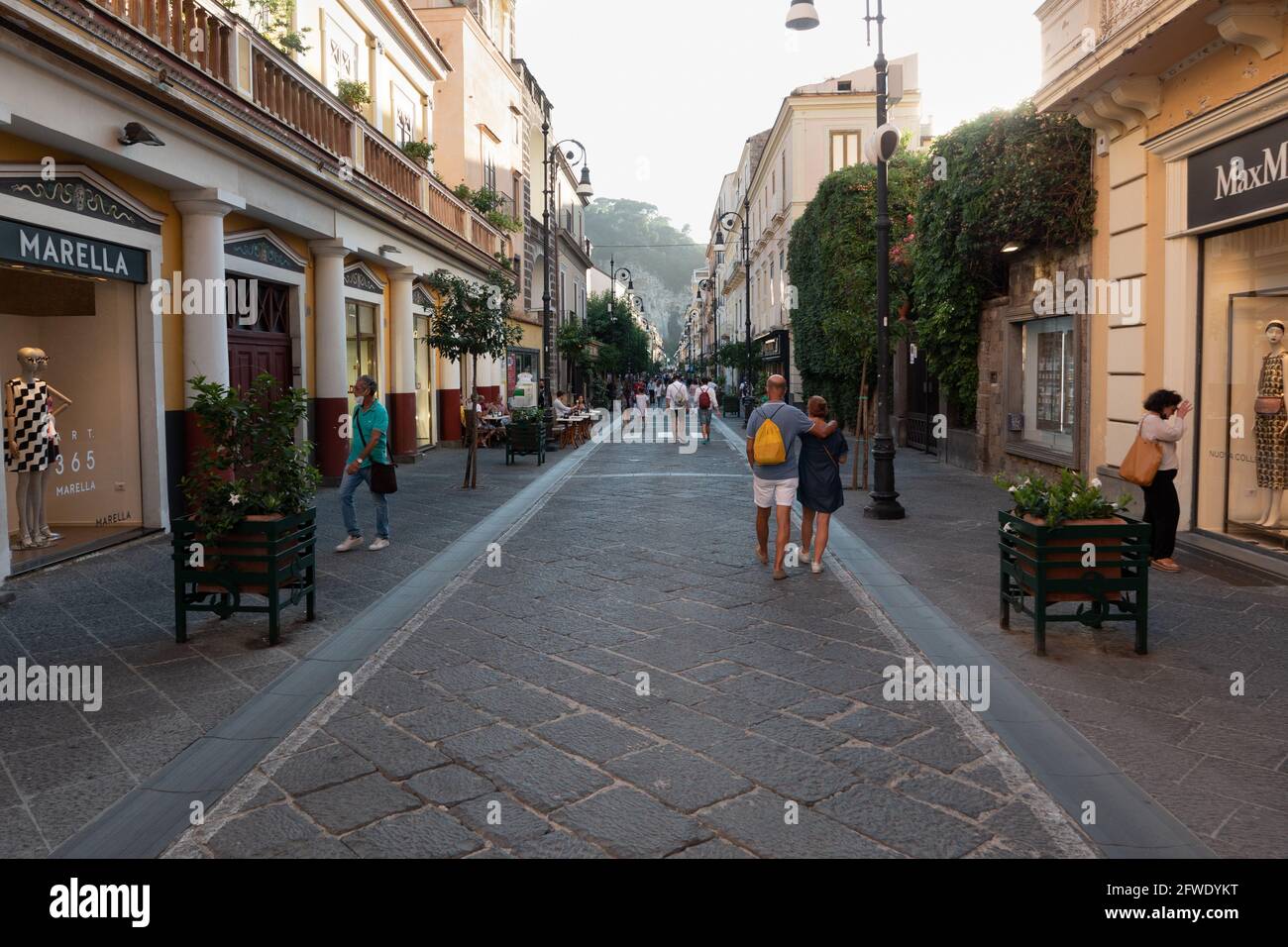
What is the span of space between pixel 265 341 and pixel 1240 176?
38.6 ft

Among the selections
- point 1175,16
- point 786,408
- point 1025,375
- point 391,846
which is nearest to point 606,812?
point 391,846

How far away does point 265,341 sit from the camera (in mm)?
14062

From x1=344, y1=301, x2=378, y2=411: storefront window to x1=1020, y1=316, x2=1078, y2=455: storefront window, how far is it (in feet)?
36.5

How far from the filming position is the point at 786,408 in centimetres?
857

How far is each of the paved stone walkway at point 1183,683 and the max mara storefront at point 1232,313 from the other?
0.96 metres

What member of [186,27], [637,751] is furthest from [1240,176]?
[186,27]

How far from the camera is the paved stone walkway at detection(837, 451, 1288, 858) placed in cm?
384

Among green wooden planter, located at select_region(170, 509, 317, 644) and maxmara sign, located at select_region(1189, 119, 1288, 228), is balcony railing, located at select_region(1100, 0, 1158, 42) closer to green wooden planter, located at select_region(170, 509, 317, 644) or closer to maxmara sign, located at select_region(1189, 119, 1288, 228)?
maxmara sign, located at select_region(1189, 119, 1288, 228)

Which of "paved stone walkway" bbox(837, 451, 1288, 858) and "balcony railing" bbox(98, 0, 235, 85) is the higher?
"balcony railing" bbox(98, 0, 235, 85)

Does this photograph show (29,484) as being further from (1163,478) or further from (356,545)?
(1163,478)

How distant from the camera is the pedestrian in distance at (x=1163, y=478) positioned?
27.0 ft

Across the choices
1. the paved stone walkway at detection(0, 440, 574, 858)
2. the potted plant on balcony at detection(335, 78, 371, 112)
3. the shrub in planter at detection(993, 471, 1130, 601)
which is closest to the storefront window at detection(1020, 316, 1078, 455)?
the shrub in planter at detection(993, 471, 1130, 601)

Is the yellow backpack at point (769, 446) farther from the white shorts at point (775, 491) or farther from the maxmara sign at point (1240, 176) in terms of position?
the maxmara sign at point (1240, 176)

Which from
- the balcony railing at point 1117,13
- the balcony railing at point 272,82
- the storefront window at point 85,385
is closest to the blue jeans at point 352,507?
the storefront window at point 85,385
